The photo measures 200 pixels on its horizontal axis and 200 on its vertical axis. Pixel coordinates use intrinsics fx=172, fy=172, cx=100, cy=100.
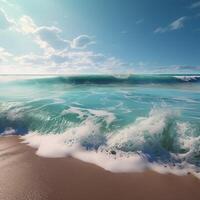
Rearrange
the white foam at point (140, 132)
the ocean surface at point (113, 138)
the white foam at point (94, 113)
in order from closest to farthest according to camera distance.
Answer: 1. the ocean surface at point (113, 138)
2. the white foam at point (140, 132)
3. the white foam at point (94, 113)

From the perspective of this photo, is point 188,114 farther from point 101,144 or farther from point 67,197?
point 67,197

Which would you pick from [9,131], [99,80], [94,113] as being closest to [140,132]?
[94,113]

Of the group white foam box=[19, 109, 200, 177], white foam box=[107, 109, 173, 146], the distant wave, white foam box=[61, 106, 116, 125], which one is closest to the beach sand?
white foam box=[19, 109, 200, 177]

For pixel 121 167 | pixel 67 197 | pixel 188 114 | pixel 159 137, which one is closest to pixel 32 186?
pixel 67 197

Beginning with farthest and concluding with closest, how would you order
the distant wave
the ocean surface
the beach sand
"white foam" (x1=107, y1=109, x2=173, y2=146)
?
1. the distant wave
2. "white foam" (x1=107, y1=109, x2=173, y2=146)
3. the ocean surface
4. the beach sand

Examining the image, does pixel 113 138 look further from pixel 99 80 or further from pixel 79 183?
pixel 99 80

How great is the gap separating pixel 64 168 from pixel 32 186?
30.9 inches

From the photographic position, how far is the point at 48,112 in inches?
303

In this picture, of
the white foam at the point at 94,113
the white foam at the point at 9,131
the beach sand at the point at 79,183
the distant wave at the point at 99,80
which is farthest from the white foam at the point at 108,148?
the distant wave at the point at 99,80

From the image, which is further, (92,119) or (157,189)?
(92,119)

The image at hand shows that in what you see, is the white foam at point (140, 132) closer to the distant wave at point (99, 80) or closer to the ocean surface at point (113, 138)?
the ocean surface at point (113, 138)

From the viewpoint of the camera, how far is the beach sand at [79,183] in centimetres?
296

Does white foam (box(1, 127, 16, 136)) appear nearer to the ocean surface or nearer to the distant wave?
the ocean surface

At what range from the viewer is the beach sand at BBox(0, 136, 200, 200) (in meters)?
2.96
